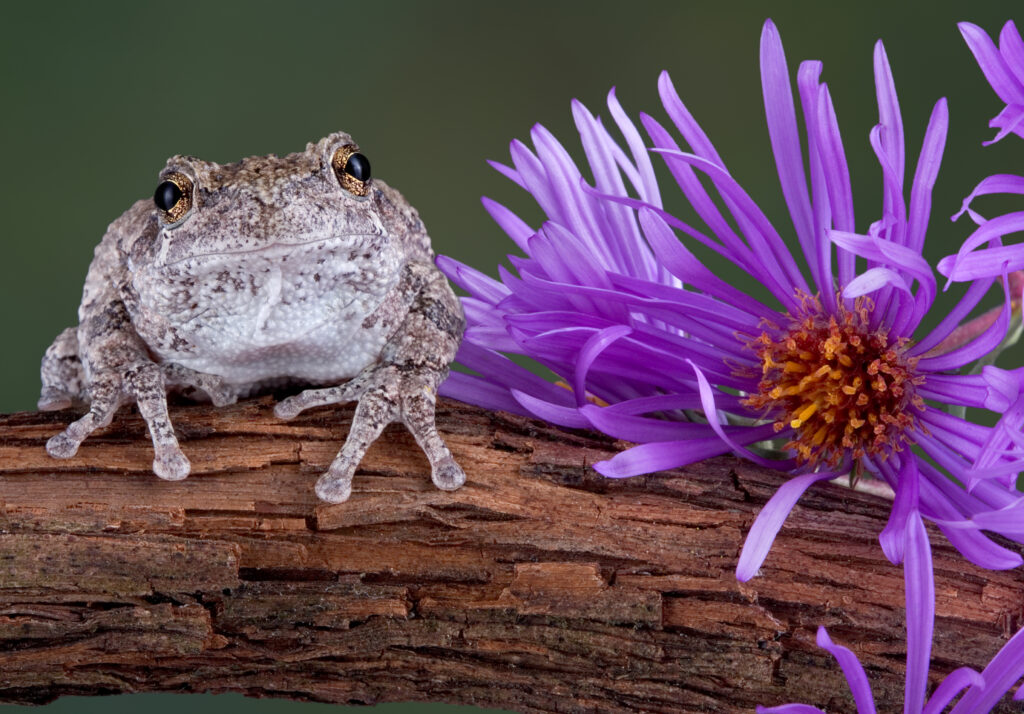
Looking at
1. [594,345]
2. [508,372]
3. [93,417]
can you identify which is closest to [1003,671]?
[594,345]

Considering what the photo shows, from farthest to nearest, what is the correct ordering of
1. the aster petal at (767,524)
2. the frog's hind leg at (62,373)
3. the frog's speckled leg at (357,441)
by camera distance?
the frog's hind leg at (62,373) → the frog's speckled leg at (357,441) → the aster petal at (767,524)

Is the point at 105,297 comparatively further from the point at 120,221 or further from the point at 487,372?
the point at 487,372

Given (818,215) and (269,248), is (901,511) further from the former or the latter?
(269,248)

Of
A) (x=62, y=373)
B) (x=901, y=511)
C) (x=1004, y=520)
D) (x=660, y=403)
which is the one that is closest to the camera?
(x=1004, y=520)

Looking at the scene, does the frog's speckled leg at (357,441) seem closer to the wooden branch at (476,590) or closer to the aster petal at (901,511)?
the wooden branch at (476,590)

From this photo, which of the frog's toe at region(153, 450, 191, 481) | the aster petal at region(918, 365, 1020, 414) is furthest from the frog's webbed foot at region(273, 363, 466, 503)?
the aster petal at region(918, 365, 1020, 414)

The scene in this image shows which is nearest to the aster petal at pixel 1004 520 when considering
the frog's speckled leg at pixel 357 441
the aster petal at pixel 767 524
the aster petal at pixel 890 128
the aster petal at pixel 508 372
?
the aster petal at pixel 767 524
